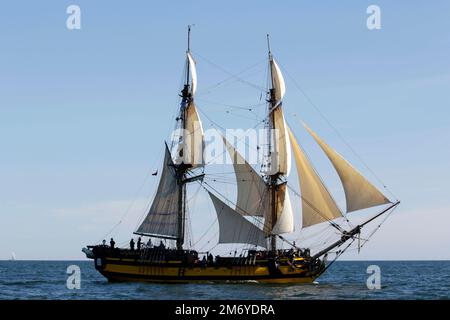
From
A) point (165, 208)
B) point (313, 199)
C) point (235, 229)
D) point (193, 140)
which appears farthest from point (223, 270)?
point (193, 140)

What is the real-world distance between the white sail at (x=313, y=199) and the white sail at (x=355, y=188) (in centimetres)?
200

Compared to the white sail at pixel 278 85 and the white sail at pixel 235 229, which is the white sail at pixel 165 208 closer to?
the white sail at pixel 235 229

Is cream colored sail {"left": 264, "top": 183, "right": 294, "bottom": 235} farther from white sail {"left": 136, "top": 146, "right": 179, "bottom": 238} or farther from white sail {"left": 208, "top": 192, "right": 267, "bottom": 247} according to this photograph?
white sail {"left": 136, "top": 146, "right": 179, "bottom": 238}

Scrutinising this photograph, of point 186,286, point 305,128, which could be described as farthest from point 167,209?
point 305,128


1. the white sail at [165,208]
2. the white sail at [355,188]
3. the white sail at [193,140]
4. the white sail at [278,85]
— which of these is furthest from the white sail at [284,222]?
the white sail at [278,85]

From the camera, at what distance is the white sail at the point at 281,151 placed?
64.0m

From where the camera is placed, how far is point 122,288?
5791 cm

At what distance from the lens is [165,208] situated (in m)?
65.6

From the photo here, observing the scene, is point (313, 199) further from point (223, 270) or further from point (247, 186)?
point (223, 270)

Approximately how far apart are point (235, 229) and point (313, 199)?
24.0 ft

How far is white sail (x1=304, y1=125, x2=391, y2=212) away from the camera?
189 feet
